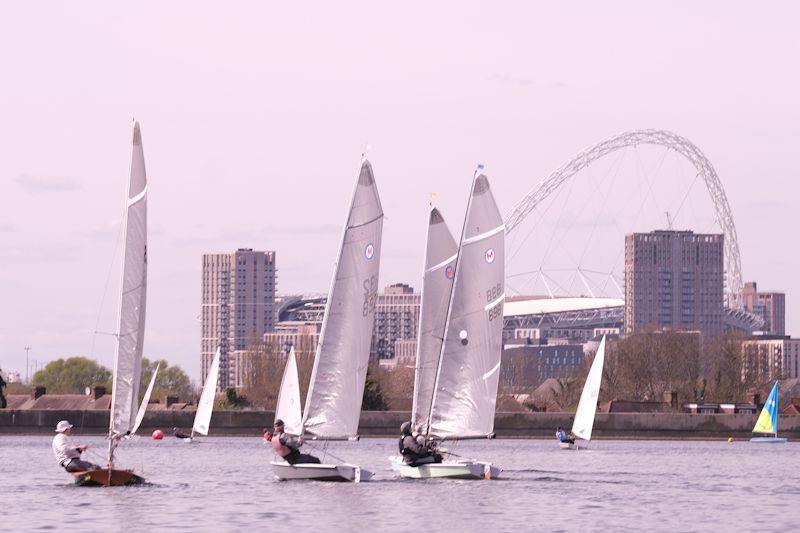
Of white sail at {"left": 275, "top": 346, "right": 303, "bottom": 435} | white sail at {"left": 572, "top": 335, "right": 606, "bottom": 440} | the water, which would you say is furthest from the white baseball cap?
white sail at {"left": 572, "top": 335, "right": 606, "bottom": 440}

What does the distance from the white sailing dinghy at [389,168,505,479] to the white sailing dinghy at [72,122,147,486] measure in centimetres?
1144

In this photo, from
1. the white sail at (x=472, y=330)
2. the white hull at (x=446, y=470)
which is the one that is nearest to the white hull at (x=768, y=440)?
the white sail at (x=472, y=330)

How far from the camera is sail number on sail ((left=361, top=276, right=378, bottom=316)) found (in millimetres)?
63469

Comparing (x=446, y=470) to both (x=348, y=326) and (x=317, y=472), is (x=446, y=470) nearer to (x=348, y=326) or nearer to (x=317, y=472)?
(x=317, y=472)

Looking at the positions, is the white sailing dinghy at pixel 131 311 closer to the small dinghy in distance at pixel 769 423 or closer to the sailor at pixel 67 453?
the sailor at pixel 67 453

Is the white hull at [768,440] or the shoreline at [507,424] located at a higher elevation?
the shoreline at [507,424]

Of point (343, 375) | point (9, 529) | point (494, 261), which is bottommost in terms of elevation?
point (9, 529)

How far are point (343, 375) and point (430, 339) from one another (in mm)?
5639

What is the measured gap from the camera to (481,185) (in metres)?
65.9

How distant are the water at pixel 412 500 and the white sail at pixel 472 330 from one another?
2443 millimetres

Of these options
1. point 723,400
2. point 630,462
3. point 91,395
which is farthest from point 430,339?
point 723,400

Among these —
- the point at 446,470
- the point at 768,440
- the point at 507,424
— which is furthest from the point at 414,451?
the point at 507,424

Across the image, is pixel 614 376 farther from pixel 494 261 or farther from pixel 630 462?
pixel 494 261

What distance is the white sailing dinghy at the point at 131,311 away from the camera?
56.7 meters
